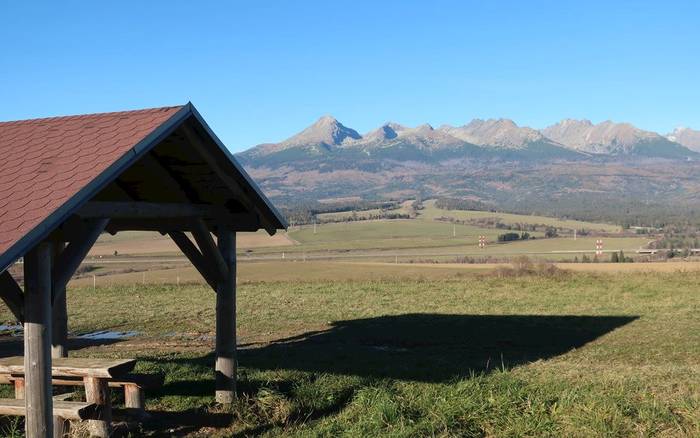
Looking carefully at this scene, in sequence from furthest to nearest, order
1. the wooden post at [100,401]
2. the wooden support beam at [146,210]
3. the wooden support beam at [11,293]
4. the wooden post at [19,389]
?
the wooden post at [19,389] → the wooden post at [100,401] → the wooden support beam at [146,210] → the wooden support beam at [11,293]

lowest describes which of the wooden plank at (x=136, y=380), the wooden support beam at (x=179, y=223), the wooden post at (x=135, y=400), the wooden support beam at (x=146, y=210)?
the wooden post at (x=135, y=400)

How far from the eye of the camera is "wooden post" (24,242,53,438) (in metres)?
6.65

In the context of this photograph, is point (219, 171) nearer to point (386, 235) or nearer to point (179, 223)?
point (179, 223)

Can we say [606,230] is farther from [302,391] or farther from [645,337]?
[302,391]

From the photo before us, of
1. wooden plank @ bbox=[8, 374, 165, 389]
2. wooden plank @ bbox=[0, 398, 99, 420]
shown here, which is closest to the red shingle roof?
wooden plank @ bbox=[0, 398, 99, 420]

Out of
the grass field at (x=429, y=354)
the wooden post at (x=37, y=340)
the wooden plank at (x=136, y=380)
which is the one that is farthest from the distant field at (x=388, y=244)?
the wooden post at (x=37, y=340)

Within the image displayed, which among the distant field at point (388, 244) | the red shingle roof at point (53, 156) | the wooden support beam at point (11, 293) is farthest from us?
the distant field at point (388, 244)

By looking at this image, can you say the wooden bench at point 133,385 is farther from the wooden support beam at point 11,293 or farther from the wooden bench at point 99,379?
the wooden support beam at point 11,293

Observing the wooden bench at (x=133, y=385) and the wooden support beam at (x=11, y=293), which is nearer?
the wooden support beam at (x=11, y=293)

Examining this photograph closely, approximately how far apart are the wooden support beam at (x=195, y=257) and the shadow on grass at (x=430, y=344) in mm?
2601

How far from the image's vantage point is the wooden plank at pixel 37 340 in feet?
21.8

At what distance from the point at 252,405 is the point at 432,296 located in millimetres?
16493

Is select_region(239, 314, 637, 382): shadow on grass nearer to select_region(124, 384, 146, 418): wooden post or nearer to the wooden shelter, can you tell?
the wooden shelter

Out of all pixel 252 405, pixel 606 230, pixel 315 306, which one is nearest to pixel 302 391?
pixel 252 405
